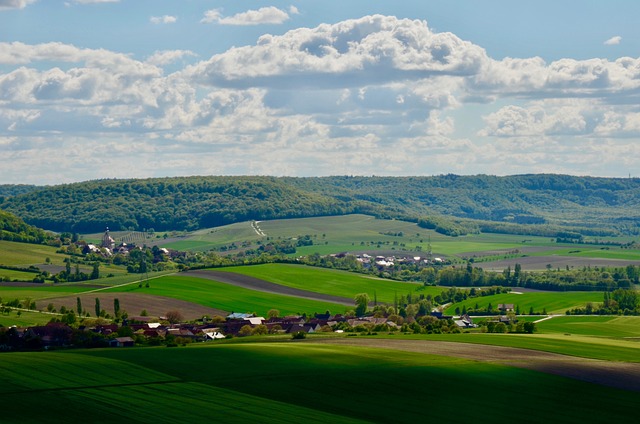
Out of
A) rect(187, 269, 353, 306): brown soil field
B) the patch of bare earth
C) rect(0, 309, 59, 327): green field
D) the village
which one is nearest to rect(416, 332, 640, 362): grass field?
the patch of bare earth

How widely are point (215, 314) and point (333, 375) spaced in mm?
77532

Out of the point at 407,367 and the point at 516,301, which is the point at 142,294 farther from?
the point at 407,367

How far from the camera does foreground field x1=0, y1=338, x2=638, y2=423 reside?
71.4 meters

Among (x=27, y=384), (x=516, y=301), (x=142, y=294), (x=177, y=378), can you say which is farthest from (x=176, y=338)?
(x=516, y=301)

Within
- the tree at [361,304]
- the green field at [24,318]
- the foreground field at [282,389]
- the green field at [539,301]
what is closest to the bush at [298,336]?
the foreground field at [282,389]

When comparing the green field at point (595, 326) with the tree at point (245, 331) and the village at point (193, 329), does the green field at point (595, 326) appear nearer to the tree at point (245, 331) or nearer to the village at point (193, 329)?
the village at point (193, 329)

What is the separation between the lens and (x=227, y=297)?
178 m

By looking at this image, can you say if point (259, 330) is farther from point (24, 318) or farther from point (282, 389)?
point (282, 389)

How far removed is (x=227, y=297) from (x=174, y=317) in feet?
91.7

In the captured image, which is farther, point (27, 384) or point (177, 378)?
point (177, 378)

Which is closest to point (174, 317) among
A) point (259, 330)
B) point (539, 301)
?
point (259, 330)

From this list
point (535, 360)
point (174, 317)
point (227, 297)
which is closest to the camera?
point (535, 360)

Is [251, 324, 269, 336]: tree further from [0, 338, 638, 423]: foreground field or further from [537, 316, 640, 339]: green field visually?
[537, 316, 640, 339]: green field

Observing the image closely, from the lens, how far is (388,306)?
177 m
